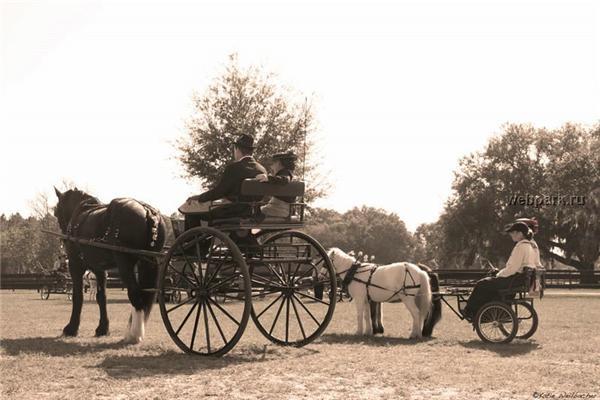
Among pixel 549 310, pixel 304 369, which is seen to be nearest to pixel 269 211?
pixel 304 369

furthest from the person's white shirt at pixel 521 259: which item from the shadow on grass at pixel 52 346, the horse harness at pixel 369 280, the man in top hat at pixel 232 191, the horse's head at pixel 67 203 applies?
the horse's head at pixel 67 203

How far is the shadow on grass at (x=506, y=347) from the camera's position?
10.9 m

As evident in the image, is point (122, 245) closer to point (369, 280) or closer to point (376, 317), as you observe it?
point (369, 280)

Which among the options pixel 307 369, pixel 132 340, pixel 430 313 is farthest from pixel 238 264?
pixel 430 313

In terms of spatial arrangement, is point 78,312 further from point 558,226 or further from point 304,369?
point 558,226

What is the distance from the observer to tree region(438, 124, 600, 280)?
5266cm

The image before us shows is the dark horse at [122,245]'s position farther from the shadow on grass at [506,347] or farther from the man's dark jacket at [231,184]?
the shadow on grass at [506,347]

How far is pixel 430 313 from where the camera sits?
13219 millimetres

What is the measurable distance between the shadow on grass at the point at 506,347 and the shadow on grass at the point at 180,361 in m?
2.90

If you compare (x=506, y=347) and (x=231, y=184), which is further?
(x=506, y=347)

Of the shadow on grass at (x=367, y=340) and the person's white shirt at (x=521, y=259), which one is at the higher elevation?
the person's white shirt at (x=521, y=259)

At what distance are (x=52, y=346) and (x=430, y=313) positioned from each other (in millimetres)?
6521

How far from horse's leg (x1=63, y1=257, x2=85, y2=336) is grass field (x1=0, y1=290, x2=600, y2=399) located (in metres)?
0.26

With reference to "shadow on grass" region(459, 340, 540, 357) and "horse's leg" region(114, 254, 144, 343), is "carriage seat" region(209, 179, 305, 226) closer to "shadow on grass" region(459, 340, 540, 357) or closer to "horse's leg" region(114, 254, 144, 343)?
"horse's leg" region(114, 254, 144, 343)
